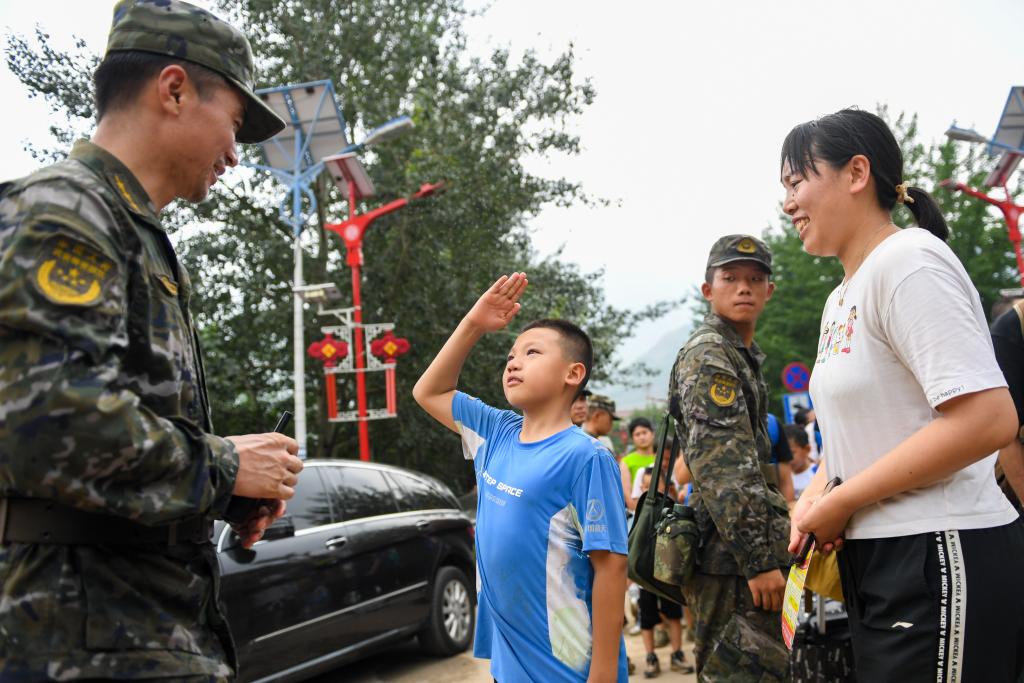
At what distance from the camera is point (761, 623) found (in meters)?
3.11

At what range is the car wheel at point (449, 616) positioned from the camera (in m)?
6.93

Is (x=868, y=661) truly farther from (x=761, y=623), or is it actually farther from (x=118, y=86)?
(x=118, y=86)

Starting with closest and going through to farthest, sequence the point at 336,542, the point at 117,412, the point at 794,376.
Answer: the point at 117,412, the point at 336,542, the point at 794,376

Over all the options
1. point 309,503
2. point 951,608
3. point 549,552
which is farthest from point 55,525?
point 309,503

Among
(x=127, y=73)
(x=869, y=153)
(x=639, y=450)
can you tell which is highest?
(x=127, y=73)

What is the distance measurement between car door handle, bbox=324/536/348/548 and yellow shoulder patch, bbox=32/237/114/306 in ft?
15.3

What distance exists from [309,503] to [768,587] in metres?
3.84

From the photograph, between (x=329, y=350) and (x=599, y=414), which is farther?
(x=329, y=350)

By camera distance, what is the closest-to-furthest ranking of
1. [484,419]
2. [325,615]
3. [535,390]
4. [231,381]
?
[535,390] < [484,419] < [325,615] < [231,381]

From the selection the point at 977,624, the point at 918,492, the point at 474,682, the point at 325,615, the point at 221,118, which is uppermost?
the point at 221,118

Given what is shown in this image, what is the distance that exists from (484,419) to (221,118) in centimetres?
154

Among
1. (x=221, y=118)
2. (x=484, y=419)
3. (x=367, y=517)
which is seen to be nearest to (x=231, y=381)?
(x=367, y=517)

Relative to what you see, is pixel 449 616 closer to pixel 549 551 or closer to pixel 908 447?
pixel 549 551

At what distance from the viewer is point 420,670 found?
22.2ft
